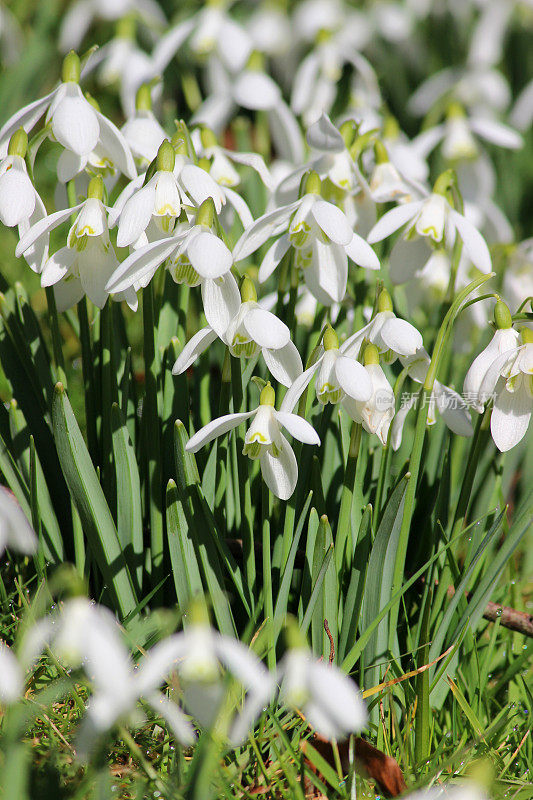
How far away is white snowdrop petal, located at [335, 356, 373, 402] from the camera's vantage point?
3.11 feet

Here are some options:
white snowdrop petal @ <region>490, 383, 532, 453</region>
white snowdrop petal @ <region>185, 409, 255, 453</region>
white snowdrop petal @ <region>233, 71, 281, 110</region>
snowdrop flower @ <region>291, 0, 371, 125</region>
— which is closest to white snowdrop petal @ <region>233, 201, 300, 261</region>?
white snowdrop petal @ <region>185, 409, 255, 453</region>

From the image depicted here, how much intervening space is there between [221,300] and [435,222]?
484mm

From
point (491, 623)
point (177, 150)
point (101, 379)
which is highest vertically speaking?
point (177, 150)

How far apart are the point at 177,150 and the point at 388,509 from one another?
2.16 feet

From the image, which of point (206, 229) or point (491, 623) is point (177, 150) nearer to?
point (206, 229)

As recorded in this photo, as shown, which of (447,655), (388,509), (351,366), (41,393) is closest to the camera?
(351,366)

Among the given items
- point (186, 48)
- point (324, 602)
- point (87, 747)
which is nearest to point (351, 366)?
point (324, 602)

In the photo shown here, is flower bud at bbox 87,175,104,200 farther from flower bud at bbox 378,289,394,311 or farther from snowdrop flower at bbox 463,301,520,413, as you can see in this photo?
snowdrop flower at bbox 463,301,520,413

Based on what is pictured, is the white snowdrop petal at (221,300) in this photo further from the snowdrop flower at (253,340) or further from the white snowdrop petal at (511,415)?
the white snowdrop petal at (511,415)

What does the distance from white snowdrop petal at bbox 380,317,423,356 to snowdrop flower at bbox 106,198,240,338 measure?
0.22 metres

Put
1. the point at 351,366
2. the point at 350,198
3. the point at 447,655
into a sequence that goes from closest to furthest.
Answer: the point at 351,366
the point at 447,655
the point at 350,198

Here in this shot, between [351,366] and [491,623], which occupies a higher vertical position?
[351,366]

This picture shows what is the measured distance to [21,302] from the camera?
1.35m

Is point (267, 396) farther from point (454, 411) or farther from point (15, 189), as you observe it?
point (15, 189)
